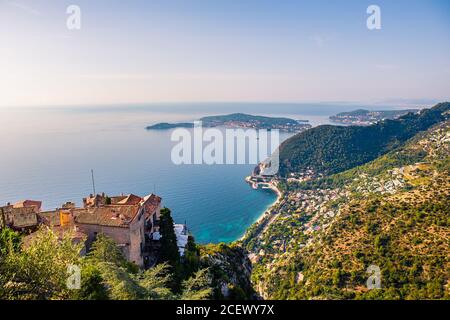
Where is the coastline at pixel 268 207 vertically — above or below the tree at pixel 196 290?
below

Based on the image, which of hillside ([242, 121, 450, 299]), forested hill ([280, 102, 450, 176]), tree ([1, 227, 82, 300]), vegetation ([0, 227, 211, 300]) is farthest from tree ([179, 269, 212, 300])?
forested hill ([280, 102, 450, 176])

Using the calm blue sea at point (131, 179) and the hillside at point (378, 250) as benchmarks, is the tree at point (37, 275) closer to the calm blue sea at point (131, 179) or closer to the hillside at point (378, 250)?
the hillside at point (378, 250)

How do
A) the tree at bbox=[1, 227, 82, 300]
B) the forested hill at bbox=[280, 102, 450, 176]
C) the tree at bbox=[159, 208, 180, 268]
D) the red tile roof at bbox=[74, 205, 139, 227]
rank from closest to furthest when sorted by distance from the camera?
the tree at bbox=[1, 227, 82, 300] < the red tile roof at bbox=[74, 205, 139, 227] < the tree at bbox=[159, 208, 180, 268] < the forested hill at bbox=[280, 102, 450, 176]

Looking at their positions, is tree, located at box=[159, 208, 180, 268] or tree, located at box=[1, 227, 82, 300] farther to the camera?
tree, located at box=[159, 208, 180, 268]

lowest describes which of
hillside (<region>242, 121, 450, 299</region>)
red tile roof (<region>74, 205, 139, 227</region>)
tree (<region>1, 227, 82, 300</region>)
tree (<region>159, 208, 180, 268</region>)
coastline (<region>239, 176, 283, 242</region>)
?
coastline (<region>239, 176, 283, 242</region>)

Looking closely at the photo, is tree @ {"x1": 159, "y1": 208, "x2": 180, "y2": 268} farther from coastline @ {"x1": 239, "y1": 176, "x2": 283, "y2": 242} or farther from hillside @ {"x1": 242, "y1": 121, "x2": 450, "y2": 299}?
coastline @ {"x1": 239, "y1": 176, "x2": 283, "y2": 242}

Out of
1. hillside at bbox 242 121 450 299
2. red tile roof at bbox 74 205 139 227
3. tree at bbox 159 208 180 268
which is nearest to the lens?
red tile roof at bbox 74 205 139 227

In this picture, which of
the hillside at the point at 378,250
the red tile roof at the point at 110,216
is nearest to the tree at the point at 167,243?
the red tile roof at the point at 110,216

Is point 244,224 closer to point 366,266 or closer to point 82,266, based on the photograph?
point 366,266
